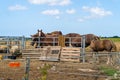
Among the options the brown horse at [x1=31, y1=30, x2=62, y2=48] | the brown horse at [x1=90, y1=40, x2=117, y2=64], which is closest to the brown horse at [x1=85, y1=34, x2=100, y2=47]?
the brown horse at [x1=31, y1=30, x2=62, y2=48]

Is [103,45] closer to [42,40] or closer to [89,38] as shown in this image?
[89,38]

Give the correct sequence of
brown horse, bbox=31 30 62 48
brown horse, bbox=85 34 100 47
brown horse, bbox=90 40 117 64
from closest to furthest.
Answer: brown horse, bbox=90 40 117 64 → brown horse, bbox=31 30 62 48 → brown horse, bbox=85 34 100 47

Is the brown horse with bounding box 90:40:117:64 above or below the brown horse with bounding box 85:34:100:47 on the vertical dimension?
below

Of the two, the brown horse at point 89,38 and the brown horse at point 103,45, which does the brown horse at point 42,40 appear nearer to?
the brown horse at point 103,45

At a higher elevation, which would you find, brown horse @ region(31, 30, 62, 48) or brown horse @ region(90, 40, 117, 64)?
brown horse @ region(31, 30, 62, 48)

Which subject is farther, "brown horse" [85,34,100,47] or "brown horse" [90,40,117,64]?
"brown horse" [85,34,100,47]

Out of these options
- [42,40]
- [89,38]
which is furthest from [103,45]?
[42,40]

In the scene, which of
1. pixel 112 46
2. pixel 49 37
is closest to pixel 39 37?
pixel 49 37

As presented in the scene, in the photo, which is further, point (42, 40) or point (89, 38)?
point (89, 38)

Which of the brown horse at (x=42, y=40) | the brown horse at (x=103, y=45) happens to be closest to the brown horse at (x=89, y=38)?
the brown horse at (x=42, y=40)

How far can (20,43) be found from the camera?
27953 mm

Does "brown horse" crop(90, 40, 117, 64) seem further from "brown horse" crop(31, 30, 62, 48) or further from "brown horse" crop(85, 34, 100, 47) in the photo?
"brown horse" crop(85, 34, 100, 47)

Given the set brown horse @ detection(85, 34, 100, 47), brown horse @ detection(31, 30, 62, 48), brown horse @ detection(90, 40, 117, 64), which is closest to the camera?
brown horse @ detection(90, 40, 117, 64)

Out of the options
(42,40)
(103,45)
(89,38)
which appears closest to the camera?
(103,45)
